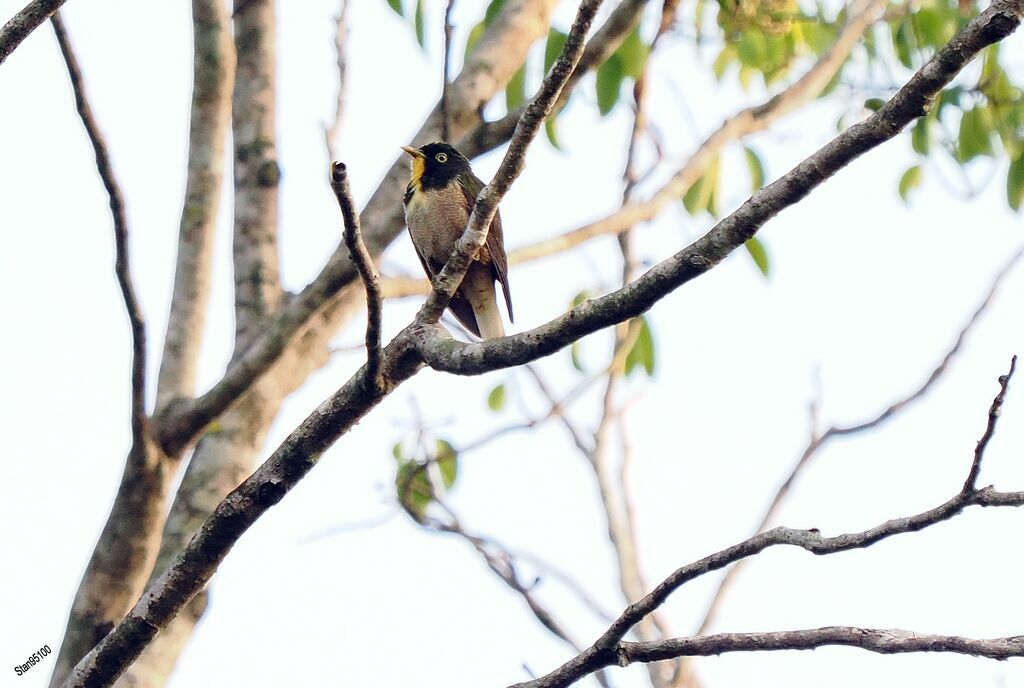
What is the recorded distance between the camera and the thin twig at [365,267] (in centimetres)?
279

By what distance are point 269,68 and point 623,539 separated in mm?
3169

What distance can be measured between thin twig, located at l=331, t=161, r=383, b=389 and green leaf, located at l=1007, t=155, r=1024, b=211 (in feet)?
10.4

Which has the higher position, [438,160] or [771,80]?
[771,80]

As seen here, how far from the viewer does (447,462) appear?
5.77m

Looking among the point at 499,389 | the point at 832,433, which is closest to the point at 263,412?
the point at 499,389

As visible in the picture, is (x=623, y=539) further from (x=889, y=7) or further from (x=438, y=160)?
(x=889, y=7)

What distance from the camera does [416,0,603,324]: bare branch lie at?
2.96m

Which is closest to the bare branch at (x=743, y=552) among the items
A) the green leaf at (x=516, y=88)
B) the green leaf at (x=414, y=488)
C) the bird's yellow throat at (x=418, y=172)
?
the green leaf at (x=414, y=488)

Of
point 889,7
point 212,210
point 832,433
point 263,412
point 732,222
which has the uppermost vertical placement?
point 889,7

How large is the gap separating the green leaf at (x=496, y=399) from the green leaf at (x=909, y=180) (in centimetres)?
232

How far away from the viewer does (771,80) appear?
6.27m

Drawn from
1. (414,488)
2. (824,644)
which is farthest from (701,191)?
(824,644)

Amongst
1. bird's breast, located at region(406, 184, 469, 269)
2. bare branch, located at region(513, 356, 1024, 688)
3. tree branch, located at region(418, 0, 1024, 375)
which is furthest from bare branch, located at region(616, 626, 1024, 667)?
bird's breast, located at region(406, 184, 469, 269)

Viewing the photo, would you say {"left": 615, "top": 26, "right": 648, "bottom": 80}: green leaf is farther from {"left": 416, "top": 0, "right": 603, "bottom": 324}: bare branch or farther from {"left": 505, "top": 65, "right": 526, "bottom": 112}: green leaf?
{"left": 416, "top": 0, "right": 603, "bottom": 324}: bare branch
